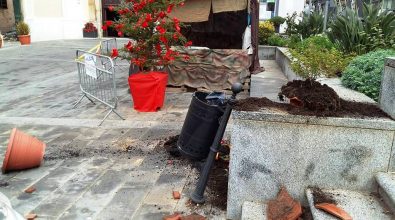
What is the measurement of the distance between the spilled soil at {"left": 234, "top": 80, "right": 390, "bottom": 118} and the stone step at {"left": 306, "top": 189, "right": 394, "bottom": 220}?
2.19 feet

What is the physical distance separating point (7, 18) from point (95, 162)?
20977 mm

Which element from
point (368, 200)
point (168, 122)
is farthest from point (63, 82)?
point (368, 200)

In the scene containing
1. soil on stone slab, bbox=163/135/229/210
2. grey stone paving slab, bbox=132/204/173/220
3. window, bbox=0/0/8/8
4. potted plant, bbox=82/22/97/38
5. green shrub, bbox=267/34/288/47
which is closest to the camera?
grey stone paving slab, bbox=132/204/173/220

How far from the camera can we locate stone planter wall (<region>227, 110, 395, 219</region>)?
3.21 m

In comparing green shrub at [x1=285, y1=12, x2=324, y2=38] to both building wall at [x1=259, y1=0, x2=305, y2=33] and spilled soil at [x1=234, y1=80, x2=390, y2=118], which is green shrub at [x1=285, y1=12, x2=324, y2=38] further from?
spilled soil at [x1=234, y1=80, x2=390, y2=118]

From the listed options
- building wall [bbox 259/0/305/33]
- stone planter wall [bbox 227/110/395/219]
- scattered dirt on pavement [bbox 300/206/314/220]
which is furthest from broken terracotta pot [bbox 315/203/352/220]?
building wall [bbox 259/0/305/33]

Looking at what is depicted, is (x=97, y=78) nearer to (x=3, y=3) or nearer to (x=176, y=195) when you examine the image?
(x=176, y=195)

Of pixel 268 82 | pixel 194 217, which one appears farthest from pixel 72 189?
pixel 268 82

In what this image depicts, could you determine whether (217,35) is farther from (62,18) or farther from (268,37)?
(62,18)

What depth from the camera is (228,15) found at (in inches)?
488

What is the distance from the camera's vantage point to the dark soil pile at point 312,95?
3323 mm

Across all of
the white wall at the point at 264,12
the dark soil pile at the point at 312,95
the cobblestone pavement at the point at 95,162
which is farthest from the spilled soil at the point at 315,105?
the white wall at the point at 264,12

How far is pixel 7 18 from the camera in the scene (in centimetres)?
2256

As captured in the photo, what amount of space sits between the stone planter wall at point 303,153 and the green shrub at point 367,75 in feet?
4.47
